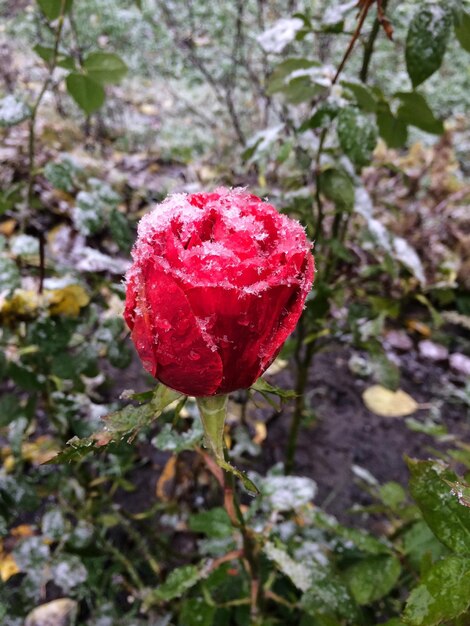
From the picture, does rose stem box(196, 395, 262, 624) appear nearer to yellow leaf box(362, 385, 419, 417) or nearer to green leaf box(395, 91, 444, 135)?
green leaf box(395, 91, 444, 135)

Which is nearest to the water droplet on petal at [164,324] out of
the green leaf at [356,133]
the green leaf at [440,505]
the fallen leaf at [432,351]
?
the green leaf at [440,505]

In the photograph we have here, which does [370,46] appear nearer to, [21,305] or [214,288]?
[214,288]

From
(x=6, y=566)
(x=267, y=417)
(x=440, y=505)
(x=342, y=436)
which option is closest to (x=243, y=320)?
(x=440, y=505)

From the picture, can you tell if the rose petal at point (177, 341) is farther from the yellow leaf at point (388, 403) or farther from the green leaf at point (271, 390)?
the yellow leaf at point (388, 403)

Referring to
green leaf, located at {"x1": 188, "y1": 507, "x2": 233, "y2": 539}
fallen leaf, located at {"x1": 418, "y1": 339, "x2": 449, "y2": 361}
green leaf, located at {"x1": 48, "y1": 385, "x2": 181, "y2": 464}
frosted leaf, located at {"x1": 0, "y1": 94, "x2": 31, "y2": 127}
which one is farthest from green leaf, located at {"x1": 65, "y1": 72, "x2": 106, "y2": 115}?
fallen leaf, located at {"x1": 418, "y1": 339, "x2": 449, "y2": 361}

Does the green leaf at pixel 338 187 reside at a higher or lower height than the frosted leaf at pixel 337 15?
lower

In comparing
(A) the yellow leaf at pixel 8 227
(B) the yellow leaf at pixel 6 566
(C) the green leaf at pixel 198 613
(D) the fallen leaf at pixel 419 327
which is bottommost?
(B) the yellow leaf at pixel 6 566

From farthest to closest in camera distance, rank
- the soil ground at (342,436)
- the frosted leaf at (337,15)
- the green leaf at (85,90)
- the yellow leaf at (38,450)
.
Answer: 1. the soil ground at (342,436)
2. the yellow leaf at (38,450)
3. the green leaf at (85,90)
4. the frosted leaf at (337,15)

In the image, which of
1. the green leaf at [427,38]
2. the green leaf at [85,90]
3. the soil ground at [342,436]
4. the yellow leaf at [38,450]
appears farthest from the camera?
the soil ground at [342,436]
